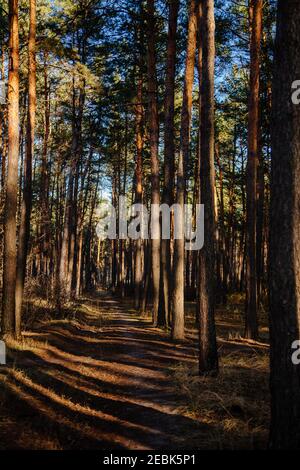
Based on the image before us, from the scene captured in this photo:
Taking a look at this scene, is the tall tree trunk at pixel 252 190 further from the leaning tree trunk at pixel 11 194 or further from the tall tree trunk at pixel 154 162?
the leaning tree trunk at pixel 11 194

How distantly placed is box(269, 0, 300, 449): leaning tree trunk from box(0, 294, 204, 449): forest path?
1311mm

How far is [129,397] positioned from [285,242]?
4.34 m

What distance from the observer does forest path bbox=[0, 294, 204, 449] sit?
5.32 metres

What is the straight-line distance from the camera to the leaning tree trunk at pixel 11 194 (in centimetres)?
1175

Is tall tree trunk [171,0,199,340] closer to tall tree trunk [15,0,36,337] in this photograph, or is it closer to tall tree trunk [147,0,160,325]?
tall tree trunk [147,0,160,325]

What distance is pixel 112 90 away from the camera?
16531mm

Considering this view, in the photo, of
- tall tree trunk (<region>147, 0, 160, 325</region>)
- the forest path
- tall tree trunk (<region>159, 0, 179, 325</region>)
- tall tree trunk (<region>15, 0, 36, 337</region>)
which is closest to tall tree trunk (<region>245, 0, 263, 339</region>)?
the forest path

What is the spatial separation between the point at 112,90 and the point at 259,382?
12085 millimetres

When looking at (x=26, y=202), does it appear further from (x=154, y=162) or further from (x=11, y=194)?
(x=154, y=162)

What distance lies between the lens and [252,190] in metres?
13.2

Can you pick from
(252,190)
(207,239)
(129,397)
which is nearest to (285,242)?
(207,239)

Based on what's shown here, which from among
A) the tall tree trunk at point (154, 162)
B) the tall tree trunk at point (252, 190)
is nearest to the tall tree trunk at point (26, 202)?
the tall tree trunk at point (154, 162)

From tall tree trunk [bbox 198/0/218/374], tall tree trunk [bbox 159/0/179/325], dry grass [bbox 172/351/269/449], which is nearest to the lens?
dry grass [bbox 172/351/269/449]
